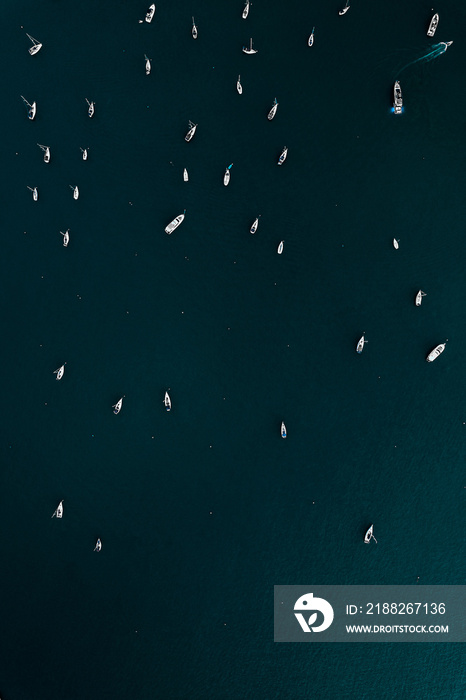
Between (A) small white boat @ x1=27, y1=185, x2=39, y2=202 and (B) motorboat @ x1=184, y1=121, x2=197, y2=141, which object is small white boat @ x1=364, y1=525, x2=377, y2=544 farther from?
(A) small white boat @ x1=27, y1=185, x2=39, y2=202

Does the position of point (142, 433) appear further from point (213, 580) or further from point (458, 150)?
point (458, 150)

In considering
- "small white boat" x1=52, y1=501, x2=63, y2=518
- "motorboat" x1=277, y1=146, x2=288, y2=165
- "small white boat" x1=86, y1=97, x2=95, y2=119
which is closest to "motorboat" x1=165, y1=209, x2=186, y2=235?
"motorboat" x1=277, y1=146, x2=288, y2=165

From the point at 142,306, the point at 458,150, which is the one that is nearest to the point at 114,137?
the point at 142,306

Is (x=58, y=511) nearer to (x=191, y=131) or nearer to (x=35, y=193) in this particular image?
(x=35, y=193)

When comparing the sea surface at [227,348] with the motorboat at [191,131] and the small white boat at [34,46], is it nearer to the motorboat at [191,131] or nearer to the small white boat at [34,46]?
the motorboat at [191,131]

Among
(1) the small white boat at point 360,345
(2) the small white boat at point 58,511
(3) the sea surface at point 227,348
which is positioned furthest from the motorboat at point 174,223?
(2) the small white boat at point 58,511

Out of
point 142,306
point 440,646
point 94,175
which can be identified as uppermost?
point 94,175

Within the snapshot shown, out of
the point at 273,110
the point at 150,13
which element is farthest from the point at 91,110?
the point at 273,110
